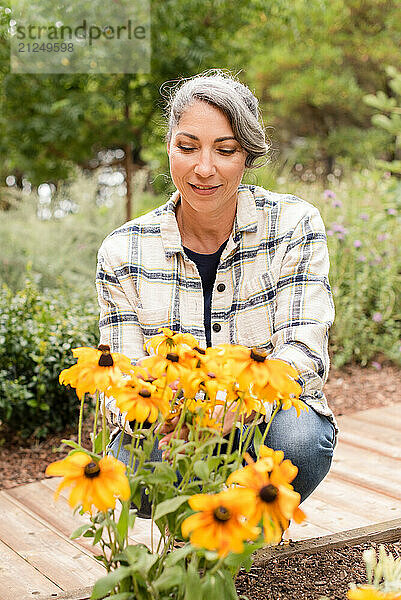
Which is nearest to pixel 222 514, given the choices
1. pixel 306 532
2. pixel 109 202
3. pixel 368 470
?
pixel 306 532

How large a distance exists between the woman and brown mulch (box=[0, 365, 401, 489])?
0.58m

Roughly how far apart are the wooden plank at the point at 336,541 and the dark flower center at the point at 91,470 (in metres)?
0.85

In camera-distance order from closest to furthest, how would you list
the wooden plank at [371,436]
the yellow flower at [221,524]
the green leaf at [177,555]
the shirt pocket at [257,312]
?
1. the yellow flower at [221,524]
2. the green leaf at [177,555]
3. the shirt pocket at [257,312]
4. the wooden plank at [371,436]

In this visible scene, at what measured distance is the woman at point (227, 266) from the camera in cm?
174

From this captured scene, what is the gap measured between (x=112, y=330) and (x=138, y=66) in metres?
3.82

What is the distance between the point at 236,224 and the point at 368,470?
3.69ft

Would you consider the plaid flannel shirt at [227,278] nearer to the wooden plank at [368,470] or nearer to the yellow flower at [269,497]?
the wooden plank at [368,470]

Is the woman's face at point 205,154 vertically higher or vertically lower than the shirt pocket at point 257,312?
higher

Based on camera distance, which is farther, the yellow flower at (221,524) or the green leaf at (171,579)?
the green leaf at (171,579)

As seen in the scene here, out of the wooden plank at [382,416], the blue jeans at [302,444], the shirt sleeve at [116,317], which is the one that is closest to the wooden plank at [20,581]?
the blue jeans at [302,444]

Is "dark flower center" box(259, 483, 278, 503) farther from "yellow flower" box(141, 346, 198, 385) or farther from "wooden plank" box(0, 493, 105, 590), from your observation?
"wooden plank" box(0, 493, 105, 590)

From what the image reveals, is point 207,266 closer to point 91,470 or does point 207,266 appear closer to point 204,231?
point 204,231

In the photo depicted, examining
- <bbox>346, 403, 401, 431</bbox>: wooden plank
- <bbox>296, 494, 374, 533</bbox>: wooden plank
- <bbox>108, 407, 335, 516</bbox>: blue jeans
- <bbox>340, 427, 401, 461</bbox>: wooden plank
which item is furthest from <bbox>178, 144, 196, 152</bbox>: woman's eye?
<bbox>346, 403, 401, 431</bbox>: wooden plank

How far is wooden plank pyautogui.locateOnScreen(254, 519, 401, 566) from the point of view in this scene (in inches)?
67.2
